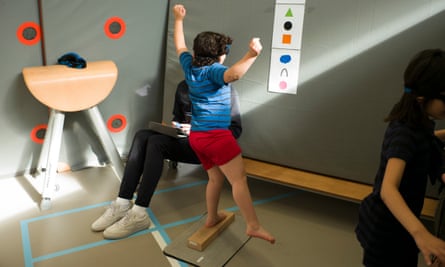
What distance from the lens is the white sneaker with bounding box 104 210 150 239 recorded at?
2150 mm

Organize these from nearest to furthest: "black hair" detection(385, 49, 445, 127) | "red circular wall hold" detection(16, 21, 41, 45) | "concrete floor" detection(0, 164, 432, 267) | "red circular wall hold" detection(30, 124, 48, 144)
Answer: "black hair" detection(385, 49, 445, 127) → "concrete floor" detection(0, 164, 432, 267) → "red circular wall hold" detection(16, 21, 41, 45) → "red circular wall hold" detection(30, 124, 48, 144)

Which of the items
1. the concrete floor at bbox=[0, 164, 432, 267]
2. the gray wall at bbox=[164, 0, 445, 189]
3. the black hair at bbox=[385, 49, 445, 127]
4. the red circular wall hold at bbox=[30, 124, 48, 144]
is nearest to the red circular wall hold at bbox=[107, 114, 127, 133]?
the concrete floor at bbox=[0, 164, 432, 267]

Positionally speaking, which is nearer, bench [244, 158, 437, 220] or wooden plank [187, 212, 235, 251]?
wooden plank [187, 212, 235, 251]

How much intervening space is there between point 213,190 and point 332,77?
108 cm

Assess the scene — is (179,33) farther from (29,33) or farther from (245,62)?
(29,33)

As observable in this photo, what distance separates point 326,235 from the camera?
89.7 inches

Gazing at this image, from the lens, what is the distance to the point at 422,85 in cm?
116

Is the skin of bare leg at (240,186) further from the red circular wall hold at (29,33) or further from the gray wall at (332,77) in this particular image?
the red circular wall hold at (29,33)

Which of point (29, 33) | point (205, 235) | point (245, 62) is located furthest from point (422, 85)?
point (29, 33)

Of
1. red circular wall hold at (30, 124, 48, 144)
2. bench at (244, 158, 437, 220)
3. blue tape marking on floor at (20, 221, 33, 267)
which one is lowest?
blue tape marking on floor at (20, 221, 33, 267)

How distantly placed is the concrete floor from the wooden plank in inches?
5.0

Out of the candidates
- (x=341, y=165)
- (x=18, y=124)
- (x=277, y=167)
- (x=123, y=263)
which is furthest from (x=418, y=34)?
(x=18, y=124)

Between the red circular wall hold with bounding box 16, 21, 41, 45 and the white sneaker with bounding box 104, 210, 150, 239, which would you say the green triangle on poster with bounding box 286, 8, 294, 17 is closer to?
the white sneaker with bounding box 104, 210, 150, 239

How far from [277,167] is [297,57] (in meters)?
0.77
